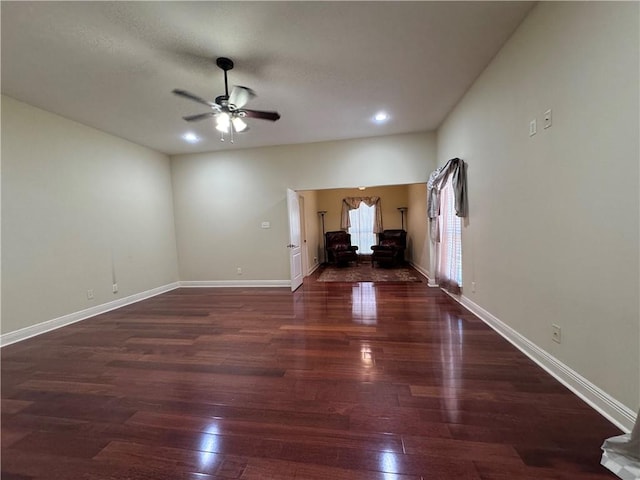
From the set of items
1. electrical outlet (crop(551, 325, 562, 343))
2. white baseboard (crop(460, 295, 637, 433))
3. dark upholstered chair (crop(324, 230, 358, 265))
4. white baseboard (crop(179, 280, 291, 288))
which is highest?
dark upholstered chair (crop(324, 230, 358, 265))

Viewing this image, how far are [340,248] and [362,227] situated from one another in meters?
1.53

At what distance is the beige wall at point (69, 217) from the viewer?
9.52 ft

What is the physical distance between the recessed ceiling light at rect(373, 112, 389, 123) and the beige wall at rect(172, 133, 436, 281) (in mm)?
746

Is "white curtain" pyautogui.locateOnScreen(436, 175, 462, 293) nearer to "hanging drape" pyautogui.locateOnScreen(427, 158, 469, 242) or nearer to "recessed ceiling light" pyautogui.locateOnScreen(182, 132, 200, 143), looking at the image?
"hanging drape" pyautogui.locateOnScreen(427, 158, 469, 242)

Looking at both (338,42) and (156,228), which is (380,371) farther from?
(156,228)

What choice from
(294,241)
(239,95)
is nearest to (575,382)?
(239,95)

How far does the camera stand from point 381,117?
385cm

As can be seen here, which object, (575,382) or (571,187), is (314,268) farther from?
(571,187)

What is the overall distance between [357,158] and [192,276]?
420 cm

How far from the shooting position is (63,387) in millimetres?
1975

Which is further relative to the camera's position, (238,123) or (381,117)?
(381,117)

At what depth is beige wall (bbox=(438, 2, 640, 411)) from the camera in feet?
4.42

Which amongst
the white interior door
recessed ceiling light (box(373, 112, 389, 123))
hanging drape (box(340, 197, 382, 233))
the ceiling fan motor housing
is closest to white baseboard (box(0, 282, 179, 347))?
the white interior door

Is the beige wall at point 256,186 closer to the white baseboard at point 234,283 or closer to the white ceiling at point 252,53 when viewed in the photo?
the white baseboard at point 234,283
